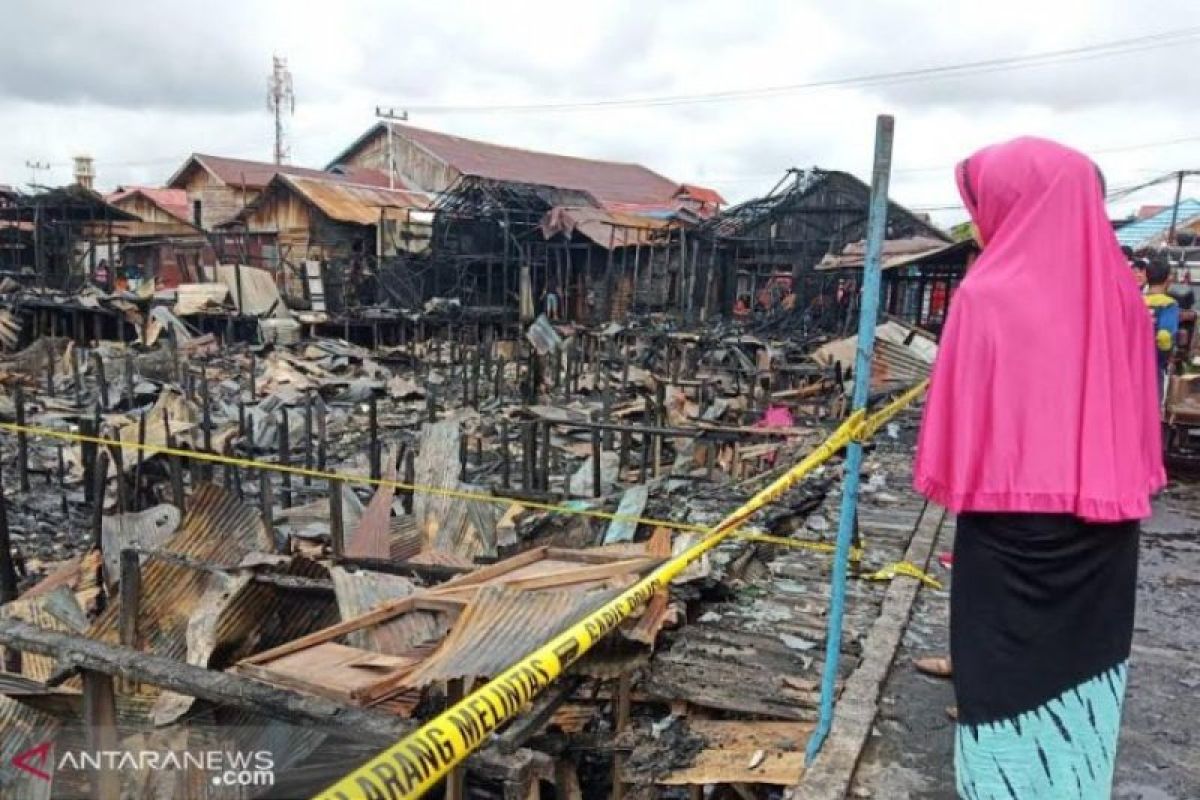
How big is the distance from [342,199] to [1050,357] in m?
33.4

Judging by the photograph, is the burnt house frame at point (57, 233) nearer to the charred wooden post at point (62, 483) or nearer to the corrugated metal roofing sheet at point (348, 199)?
the corrugated metal roofing sheet at point (348, 199)

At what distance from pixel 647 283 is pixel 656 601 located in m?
28.1

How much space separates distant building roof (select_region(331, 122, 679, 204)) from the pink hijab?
37960 millimetres

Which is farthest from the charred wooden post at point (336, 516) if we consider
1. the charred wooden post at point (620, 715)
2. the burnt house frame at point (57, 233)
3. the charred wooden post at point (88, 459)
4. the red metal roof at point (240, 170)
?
the red metal roof at point (240, 170)

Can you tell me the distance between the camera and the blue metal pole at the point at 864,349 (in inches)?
105

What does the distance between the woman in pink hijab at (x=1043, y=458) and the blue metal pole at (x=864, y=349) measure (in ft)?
1.75

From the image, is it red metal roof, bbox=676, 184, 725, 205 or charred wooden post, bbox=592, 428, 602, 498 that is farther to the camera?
red metal roof, bbox=676, 184, 725, 205

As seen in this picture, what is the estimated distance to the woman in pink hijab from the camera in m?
1.90

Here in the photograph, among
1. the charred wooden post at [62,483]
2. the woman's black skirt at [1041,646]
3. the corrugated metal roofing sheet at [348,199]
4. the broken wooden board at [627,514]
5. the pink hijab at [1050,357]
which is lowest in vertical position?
the charred wooden post at [62,483]

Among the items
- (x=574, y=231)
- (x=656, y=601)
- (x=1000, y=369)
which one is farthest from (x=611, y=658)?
(x=574, y=231)

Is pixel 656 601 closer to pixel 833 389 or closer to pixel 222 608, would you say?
pixel 222 608

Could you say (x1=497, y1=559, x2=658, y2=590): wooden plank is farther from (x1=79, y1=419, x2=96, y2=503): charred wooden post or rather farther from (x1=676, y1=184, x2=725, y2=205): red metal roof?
(x1=676, y1=184, x2=725, y2=205): red metal roof

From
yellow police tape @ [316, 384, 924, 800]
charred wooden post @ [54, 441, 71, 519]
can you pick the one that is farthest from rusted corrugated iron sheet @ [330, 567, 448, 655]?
charred wooden post @ [54, 441, 71, 519]

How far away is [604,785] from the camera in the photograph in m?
4.23
